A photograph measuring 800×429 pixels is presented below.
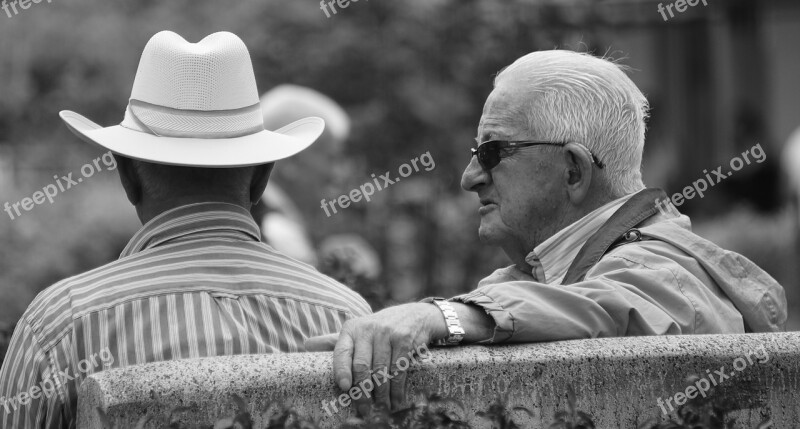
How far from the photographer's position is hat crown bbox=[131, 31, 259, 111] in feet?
10.9

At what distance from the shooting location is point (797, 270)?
13.5m

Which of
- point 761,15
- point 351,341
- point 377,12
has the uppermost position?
point 761,15

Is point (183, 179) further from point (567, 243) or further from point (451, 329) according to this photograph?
point (567, 243)

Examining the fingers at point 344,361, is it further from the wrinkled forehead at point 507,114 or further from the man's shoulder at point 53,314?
the wrinkled forehead at point 507,114

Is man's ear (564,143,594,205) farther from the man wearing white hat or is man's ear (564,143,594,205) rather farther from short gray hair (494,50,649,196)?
the man wearing white hat

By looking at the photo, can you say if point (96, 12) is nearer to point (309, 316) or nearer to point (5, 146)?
point (5, 146)

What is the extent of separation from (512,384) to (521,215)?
1187 millimetres

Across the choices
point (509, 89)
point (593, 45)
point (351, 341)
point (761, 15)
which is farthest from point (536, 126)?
point (761, 15)

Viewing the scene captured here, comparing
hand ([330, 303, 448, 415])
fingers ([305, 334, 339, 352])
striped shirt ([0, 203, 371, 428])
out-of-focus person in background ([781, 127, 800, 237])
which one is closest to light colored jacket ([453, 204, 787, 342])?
hand ([330, 303, 448, 415])

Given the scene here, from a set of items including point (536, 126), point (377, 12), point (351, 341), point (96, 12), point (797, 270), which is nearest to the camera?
point (351, 341)

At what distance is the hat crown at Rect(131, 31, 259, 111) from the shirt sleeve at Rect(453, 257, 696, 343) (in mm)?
908

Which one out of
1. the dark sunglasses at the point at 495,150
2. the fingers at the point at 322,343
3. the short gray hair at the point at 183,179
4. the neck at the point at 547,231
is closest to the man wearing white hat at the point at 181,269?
the short gray hair at the point at 183,179

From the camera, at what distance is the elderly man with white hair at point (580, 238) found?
2914mm

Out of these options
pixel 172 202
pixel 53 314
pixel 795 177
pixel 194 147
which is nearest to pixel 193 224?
pixel 172 202
